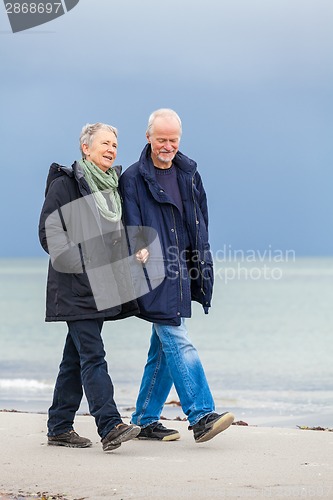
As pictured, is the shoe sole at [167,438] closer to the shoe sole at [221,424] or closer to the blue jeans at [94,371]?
the shoe sole at [221,424]

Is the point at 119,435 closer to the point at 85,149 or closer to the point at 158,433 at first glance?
the point at 158,433

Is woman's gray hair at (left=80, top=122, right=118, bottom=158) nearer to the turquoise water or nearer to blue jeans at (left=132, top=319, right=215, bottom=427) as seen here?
blue jeans at (left=132, top=319, right=215, bottom=427)

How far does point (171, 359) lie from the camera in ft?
19.5

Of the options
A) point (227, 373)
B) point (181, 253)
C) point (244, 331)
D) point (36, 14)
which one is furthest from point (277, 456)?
point (244, 331)

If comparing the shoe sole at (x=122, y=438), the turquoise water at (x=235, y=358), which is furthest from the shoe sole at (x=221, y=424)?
the turquoise water at (x=235, y=358)

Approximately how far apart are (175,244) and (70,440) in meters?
1.34

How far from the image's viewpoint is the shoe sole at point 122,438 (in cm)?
559

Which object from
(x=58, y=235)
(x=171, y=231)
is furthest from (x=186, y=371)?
(x=58, y=235)

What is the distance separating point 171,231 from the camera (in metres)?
5.96

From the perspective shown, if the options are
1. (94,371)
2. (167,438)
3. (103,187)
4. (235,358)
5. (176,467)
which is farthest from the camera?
(235,358)

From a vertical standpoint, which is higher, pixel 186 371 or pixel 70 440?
pixel 186 371

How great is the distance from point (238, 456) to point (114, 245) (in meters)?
1.42

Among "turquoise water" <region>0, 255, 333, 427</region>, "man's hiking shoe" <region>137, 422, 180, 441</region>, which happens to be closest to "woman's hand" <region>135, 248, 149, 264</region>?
"man's hiking shoe" <region>137, 422, 180, 441</region>

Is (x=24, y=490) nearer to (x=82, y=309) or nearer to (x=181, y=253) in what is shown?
(x=82, y=309)
